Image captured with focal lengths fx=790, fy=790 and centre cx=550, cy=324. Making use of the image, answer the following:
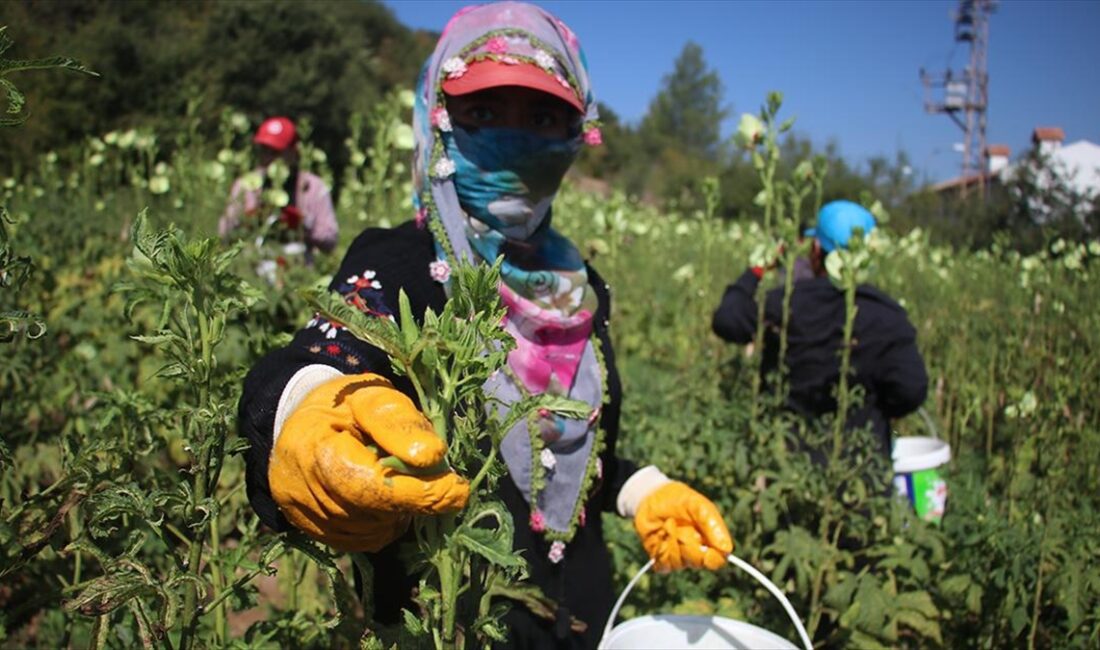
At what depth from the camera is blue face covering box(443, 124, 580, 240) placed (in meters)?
1.40

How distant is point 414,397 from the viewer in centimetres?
129

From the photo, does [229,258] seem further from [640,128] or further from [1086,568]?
[640,128]

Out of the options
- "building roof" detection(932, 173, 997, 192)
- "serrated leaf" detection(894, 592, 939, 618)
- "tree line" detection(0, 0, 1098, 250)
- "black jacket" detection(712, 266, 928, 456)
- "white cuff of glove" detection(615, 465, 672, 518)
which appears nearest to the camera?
"white cuff of glove" detection(615, 465, 672, 518)

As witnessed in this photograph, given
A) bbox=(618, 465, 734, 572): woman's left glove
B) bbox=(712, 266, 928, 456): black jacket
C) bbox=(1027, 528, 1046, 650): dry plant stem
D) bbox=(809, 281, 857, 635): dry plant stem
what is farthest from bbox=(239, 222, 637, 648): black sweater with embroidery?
bbox=(712, 266, 928, 456): black jacket

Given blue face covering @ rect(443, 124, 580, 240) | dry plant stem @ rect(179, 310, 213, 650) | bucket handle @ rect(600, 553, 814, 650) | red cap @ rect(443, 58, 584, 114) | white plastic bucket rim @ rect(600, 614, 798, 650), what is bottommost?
white plastic bucket rim @ rect(600, 614, 798, 650)

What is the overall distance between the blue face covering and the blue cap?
1701 millimetres

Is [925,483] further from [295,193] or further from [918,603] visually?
[295,193]

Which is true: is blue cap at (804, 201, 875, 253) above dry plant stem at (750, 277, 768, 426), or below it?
above

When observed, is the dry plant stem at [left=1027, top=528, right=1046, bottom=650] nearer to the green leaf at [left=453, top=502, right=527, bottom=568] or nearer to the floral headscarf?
the floral headscarf

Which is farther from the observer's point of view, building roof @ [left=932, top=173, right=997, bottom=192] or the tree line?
building roof @ [left=932, top=173, right=997, bottom=192]

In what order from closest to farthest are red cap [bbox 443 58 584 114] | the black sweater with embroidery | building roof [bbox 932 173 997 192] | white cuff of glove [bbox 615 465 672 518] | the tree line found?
the black sweater with embroidery → red cap [bbox 443 58 584 114] → white cuff of glove [bbox 615 465 672 518] → the tree line → building roof [bbox 932 173 997 192]

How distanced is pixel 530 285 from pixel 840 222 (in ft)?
6.01

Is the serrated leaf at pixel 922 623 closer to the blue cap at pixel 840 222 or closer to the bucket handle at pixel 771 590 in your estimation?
the bucket handle at pixel 771 590

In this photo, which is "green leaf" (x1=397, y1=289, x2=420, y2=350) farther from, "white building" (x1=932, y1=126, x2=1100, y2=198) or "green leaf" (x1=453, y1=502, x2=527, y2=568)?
"white building" (x1=932, y1=126, x2=1100, y2=198)
